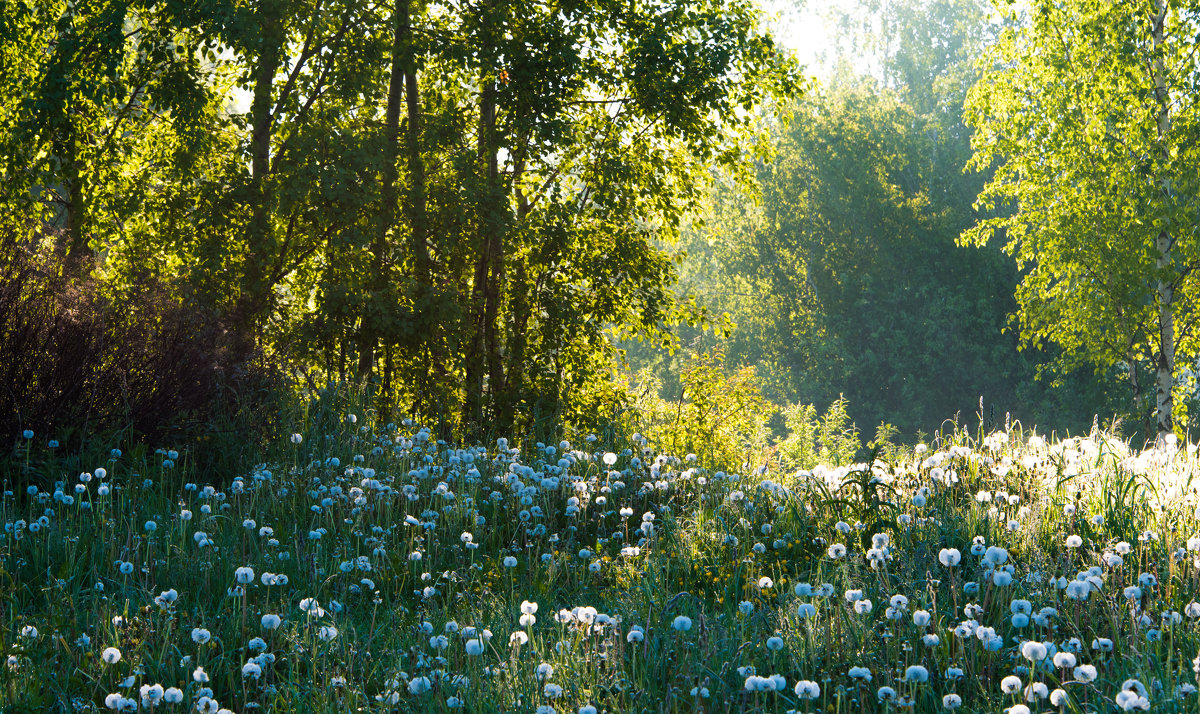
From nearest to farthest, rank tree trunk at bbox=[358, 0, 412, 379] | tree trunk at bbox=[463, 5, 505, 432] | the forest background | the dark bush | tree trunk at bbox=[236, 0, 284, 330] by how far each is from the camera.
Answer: the dark bush → the forest background → tree trunk at bbox=[236, 0, 284, 330] → tree trunk at bbox=[358, 0, 412, 379] → tree trunk at bbox=[463, 5, 505, 432]

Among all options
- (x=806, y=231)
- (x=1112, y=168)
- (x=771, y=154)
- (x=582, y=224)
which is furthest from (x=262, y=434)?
(x=806, y=231)

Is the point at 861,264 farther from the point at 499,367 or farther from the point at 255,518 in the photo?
the point at 255,518

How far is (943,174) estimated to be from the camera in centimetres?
4416

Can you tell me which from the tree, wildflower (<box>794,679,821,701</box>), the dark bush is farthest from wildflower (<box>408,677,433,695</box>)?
the tree

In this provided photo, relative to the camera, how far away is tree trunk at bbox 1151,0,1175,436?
15.6 m

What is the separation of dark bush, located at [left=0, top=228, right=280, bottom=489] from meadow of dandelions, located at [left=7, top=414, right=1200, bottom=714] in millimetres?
259

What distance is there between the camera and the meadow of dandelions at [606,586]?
10.3 feet

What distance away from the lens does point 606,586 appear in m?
4.74

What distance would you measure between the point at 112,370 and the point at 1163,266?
16098 millimetres

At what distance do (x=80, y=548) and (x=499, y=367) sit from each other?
22.0ft

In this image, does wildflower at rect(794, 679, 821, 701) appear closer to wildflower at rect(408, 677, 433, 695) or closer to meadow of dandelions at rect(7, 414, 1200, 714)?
meadow of dandelions at rect(7, 414, 1200, 714)

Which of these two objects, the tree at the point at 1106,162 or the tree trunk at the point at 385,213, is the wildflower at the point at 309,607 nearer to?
the tree trunk at the point at 385,213

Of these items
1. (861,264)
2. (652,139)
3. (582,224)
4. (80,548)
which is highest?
(861,264)

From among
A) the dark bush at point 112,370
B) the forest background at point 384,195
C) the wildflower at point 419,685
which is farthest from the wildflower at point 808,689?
the forest background at point 384,195
